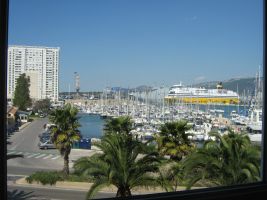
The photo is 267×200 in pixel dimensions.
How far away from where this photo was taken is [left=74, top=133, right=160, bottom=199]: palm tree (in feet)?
18.2

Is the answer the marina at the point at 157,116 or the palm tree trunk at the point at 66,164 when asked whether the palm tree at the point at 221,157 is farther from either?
the palm tree trunk at the point at 66,164

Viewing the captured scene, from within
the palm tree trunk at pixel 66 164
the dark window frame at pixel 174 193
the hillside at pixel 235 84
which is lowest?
the palm tree trunk at pixel 66 164

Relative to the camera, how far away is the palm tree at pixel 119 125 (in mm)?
6357

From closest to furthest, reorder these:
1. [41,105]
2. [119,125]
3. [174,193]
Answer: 1. [174,193]
2. [41,105]
3. [119,125]

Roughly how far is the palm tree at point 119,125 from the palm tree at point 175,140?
1.85 meters

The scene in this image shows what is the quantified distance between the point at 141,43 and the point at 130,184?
8.97 m

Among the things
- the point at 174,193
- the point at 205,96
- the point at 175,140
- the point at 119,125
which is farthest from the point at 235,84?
the point at 174,193

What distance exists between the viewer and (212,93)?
10328 millimetres

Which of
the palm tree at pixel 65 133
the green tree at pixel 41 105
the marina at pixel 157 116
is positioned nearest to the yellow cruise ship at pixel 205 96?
the marina at pixel 157 116

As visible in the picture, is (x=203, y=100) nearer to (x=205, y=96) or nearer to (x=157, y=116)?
(x=205, y=96)

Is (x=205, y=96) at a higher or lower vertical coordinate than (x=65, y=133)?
higher

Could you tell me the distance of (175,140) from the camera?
352 inches

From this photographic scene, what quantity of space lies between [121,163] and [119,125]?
125 cm

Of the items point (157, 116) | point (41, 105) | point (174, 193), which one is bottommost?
point (174, 193)
